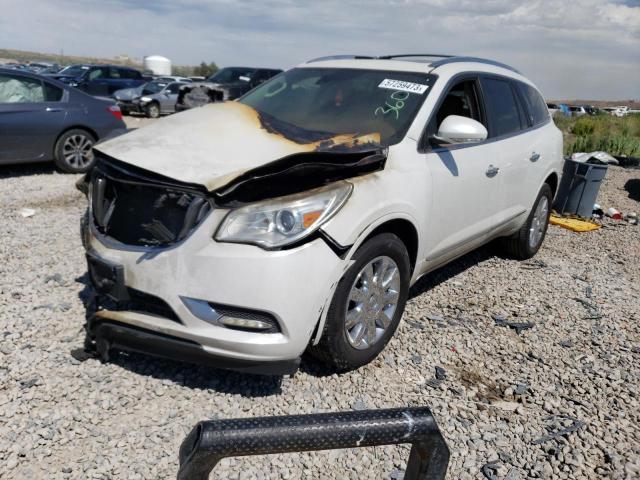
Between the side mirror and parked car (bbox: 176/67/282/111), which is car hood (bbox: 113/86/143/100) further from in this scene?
the side mirror

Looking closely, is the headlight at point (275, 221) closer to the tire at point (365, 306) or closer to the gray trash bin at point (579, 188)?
the tire at point (365, 306)

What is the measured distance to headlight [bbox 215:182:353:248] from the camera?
259cm

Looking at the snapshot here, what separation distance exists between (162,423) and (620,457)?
2328 millimetres

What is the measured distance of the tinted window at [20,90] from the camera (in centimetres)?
760

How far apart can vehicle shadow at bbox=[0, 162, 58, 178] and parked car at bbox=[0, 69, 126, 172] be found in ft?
1.42

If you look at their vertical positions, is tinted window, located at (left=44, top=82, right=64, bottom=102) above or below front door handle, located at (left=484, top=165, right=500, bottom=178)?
below

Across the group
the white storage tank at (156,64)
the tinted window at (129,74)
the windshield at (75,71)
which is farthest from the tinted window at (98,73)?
the white storage tank at (156,64)

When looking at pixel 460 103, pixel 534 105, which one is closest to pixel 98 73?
pixel 534 105

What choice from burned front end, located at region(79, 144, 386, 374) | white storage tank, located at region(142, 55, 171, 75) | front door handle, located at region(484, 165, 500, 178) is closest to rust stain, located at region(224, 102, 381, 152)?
burned front end, located at region(79, 144, 386, 374)

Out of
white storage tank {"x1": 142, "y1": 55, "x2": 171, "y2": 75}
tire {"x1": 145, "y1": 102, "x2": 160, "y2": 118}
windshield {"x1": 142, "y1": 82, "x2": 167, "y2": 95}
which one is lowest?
white storage tank {"x1": 142, "y1": 55, "x2": 171, "y2": 75}

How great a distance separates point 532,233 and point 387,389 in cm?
312

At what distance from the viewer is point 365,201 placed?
2918mm

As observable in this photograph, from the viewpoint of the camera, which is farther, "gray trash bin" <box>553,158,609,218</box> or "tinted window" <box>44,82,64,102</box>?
"tinted window" <box>44,82,64,102</box>

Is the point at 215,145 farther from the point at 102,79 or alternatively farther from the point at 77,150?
the point at 102,79
